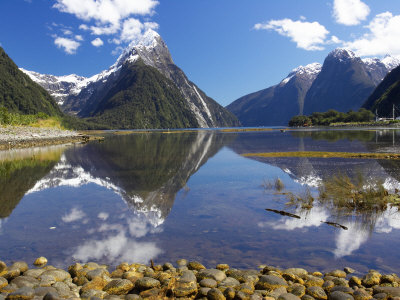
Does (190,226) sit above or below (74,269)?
below

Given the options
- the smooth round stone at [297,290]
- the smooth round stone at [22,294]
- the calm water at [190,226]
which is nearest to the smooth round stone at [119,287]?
the smooth round stone at [22,294]

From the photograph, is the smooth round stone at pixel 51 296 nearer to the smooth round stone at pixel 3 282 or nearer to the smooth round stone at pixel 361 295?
the smooth round stone at pixel 3 282

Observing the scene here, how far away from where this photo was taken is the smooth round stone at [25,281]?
29.6 feet

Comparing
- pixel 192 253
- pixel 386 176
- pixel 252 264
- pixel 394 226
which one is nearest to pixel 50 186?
pixel 192 253

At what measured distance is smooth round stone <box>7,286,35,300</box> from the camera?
26.3ft

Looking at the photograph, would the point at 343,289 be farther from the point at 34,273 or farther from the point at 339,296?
the point at 34,273

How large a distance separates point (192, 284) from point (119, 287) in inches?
84.7

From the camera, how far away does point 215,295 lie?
8.14 metres

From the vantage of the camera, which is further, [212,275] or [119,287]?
[212,275]

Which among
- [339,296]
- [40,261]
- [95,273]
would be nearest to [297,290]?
[339,296]

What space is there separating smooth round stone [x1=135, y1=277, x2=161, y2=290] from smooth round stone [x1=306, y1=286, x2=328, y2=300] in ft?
14.2

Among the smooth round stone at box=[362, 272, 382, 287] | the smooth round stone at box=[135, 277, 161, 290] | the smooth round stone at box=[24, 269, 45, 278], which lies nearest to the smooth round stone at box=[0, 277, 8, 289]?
the smooth round stone at box=[24, 269, 45, 278]

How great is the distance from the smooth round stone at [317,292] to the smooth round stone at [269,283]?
0.66 m

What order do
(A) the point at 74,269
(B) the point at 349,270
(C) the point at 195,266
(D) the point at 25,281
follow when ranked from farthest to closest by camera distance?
(C) the point at 195,266 → (A) the point at 74,269 → (B) the point at 349,270 → (D) the point at 25,281
